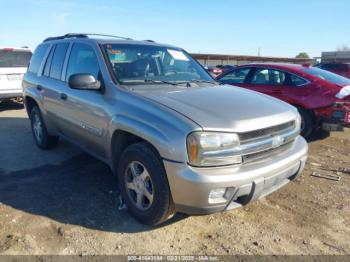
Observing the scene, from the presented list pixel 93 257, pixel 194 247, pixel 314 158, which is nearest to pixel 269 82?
pixel 314 158

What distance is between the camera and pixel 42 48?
5.88 metres

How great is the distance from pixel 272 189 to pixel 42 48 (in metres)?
4.55

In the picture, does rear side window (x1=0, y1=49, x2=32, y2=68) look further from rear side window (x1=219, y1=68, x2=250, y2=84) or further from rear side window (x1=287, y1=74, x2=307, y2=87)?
rear side window (x1=287, y1=74, x2=307, y2=87)

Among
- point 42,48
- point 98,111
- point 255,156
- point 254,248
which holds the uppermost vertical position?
point 42,48

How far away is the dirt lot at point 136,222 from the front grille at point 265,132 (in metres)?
0.99

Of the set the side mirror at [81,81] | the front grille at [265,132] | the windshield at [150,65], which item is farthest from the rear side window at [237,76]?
the side mirror at [81,81]

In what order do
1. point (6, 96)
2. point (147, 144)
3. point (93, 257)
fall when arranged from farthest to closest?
point (6, 96)
point (147, 144)
point (93, 257)

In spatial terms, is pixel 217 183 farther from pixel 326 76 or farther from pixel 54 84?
pixel 326 76

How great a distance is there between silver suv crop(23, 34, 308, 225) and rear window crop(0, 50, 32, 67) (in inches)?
221

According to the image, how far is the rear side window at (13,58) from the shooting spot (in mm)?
9570

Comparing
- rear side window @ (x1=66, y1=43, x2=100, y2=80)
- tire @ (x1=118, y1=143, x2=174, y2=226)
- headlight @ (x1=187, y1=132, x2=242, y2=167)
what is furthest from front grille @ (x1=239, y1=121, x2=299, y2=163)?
rear side window @ (x1=66, y1=43, x2=100, y2=80)

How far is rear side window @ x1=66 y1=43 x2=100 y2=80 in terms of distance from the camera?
416 cm

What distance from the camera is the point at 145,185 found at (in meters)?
3.40

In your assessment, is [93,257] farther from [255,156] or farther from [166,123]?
[255,156]
